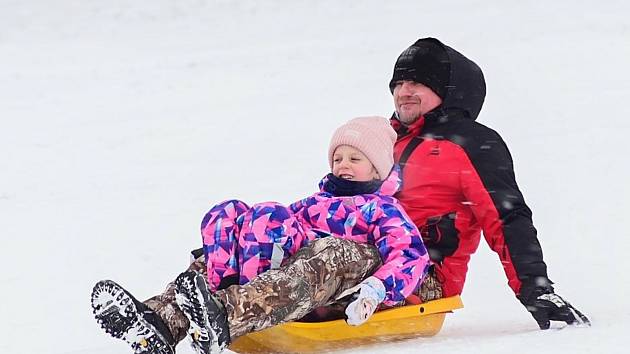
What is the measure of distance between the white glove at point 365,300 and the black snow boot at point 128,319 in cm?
55

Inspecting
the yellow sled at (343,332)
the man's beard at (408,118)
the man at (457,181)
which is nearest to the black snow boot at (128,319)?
the yellow sled at (343,332)

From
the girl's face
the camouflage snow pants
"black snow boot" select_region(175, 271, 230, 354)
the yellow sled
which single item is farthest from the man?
"black snow boot" select_region(175, 271, 230, 354)

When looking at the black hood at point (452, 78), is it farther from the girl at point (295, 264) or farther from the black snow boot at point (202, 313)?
the black snow boot at point (202, 313)

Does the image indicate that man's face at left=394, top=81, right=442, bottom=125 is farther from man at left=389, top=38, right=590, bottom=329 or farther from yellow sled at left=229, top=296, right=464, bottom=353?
yellow sled at left=229, top=296, right=464, bottom=353

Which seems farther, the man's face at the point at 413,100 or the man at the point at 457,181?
the man's face at the point at 413,100

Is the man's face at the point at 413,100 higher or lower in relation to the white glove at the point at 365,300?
higher

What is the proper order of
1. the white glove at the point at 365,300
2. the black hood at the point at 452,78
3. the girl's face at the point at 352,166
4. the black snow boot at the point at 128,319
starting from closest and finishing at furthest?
the black snow boot at the point at 128,319 < the white glove at the point at 365,300 < the girl's face at the point at 352,166 < the black hood at the point at 452,78

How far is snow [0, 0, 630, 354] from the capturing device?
5000 millimetres

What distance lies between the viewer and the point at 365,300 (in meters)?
3.11

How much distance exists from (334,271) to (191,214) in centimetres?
366

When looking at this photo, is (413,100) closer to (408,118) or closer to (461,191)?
(408,118)

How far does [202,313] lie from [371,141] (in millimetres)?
1081

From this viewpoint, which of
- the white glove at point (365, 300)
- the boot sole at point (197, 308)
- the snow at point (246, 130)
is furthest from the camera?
the snow at point (246, 130)

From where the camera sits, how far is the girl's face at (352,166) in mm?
3514
